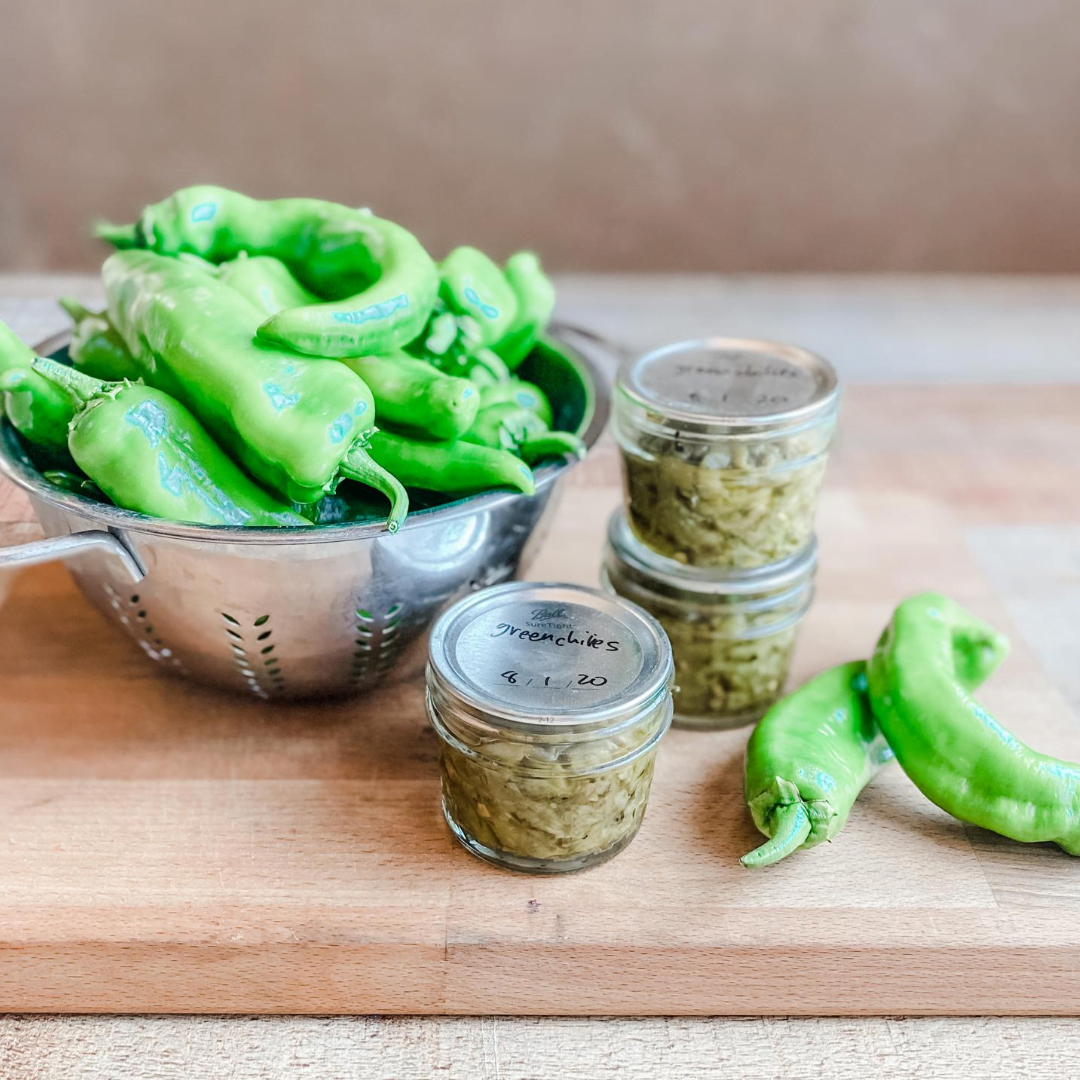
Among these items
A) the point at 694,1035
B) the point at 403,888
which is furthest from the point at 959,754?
the point at 403,888

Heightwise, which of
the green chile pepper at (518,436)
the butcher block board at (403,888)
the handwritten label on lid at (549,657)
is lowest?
the butcher block board at (403,888)

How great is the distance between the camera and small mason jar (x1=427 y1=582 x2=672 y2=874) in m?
0.73

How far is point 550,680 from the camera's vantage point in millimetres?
762

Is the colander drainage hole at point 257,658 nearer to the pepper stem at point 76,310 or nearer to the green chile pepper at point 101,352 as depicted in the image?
the green chile pepper at point 101,352

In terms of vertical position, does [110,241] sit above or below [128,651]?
above

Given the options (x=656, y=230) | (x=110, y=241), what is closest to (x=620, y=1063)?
(x=110, y=241)

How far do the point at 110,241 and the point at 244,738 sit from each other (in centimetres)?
42

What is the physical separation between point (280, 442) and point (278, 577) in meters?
0.09

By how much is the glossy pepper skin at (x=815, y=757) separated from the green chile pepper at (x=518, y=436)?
0.25m

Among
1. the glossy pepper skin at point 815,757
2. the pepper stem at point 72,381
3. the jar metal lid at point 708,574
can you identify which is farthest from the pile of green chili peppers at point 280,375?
the glossy pepper skin at point 815,757

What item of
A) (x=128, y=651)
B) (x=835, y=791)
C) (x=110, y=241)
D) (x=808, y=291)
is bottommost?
(x=808, y=291)

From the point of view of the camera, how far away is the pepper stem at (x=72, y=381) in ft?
2.61

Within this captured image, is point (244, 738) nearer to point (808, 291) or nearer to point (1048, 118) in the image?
point (808, 291)

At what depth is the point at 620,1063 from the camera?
2.37 ft
